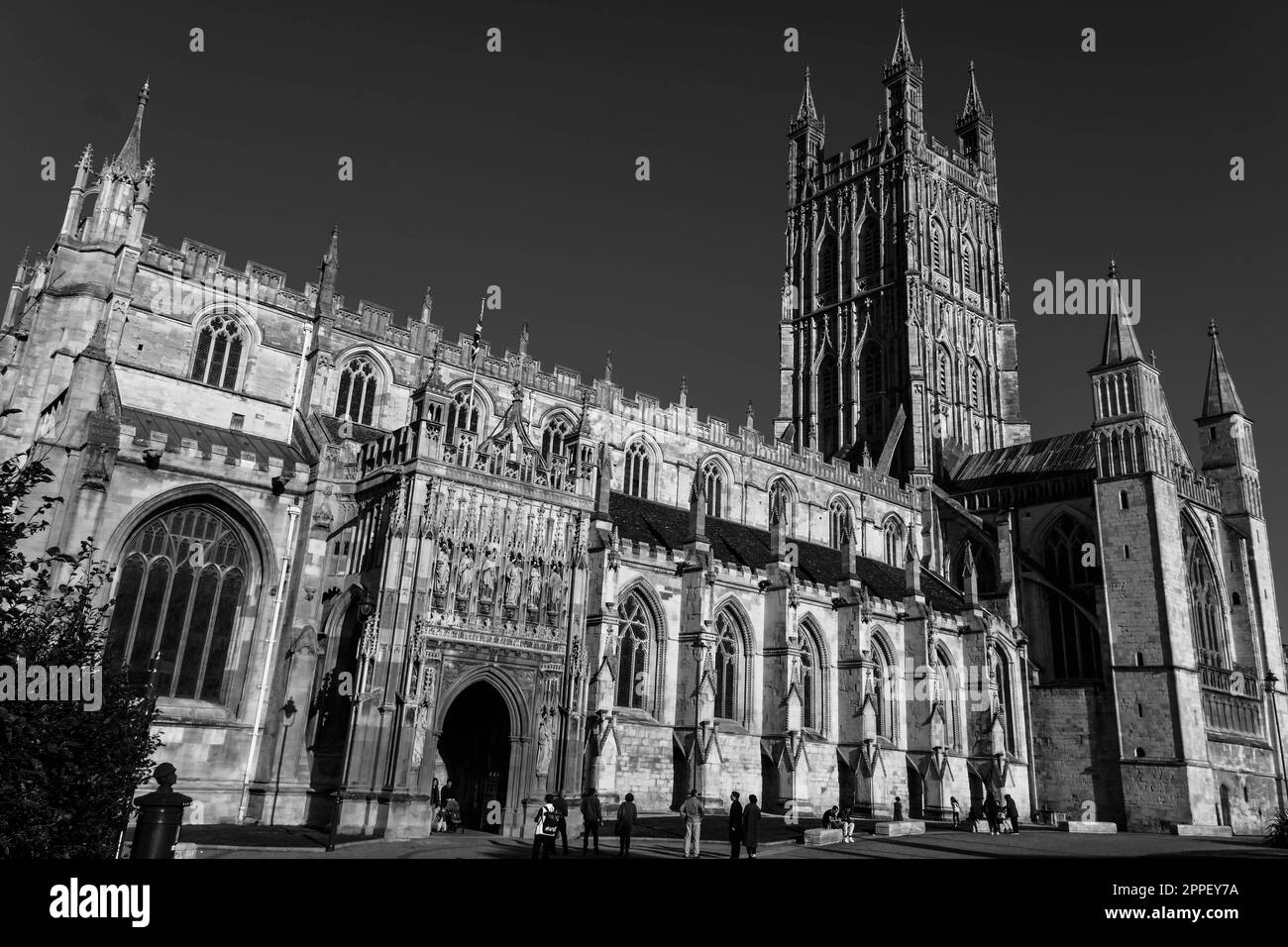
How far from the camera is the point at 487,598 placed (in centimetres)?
2694

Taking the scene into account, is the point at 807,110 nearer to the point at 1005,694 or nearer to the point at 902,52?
the point at 902,52

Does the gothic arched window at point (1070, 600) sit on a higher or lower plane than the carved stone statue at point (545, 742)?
higher

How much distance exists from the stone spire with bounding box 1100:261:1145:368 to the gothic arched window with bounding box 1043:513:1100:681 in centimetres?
869

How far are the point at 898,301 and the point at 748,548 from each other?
106ft

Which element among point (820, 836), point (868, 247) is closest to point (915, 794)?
point (820, 836)

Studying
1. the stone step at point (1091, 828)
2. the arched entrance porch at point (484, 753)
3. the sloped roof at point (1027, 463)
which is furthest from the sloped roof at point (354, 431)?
the sloped roof at point (1027, 463)

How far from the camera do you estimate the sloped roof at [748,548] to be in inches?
1484

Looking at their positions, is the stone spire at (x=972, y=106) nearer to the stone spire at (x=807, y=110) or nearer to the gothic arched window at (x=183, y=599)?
the stone spire at (x=807, y=110)

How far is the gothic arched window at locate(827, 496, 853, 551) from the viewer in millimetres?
53219

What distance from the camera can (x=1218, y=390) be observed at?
54.2m

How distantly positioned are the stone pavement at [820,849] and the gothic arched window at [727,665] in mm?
8037

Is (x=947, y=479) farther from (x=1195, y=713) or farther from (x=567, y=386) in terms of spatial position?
(x=567, y=386)
